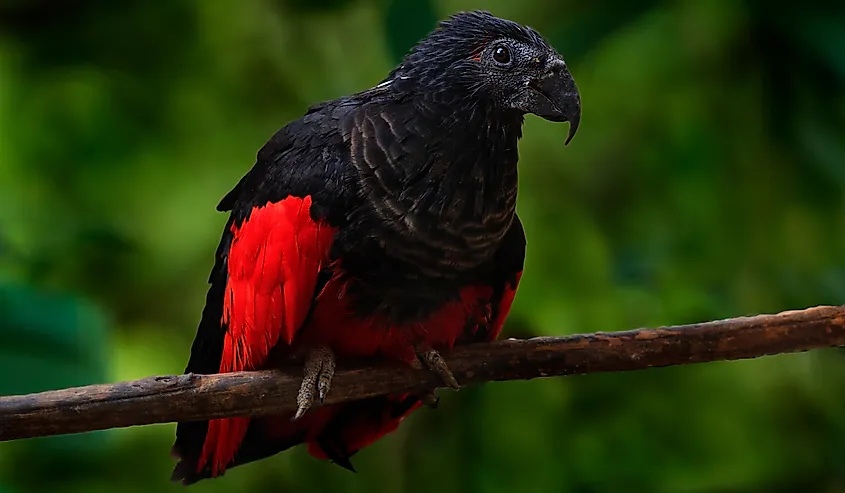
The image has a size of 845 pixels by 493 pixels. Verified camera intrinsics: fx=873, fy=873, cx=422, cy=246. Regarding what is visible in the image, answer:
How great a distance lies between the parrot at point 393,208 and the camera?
1.11 meters

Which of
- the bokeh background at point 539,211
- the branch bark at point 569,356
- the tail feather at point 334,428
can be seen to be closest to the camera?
the branch bark at point 569,356

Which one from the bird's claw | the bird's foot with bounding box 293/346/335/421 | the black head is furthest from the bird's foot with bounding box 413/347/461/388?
the black head

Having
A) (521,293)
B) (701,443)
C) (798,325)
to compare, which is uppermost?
(798,325)

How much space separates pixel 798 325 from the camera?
1.15 m

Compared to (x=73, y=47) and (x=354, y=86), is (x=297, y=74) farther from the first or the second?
(x=73, y=47)

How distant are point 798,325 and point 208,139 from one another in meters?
1.40

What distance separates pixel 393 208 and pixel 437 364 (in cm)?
23

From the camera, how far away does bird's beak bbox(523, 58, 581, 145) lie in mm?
1102

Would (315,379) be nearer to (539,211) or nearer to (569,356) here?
(569,356)

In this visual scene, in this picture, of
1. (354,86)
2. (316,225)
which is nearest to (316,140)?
(316,225)

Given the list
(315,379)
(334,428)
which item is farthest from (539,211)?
(315,379)

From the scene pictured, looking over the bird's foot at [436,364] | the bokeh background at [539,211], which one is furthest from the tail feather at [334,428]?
the bokeh background at [539,211]

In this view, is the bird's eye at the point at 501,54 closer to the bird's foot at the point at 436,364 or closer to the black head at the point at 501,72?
the black head at the point at 501,72

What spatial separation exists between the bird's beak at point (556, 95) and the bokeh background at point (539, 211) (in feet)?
1.88
